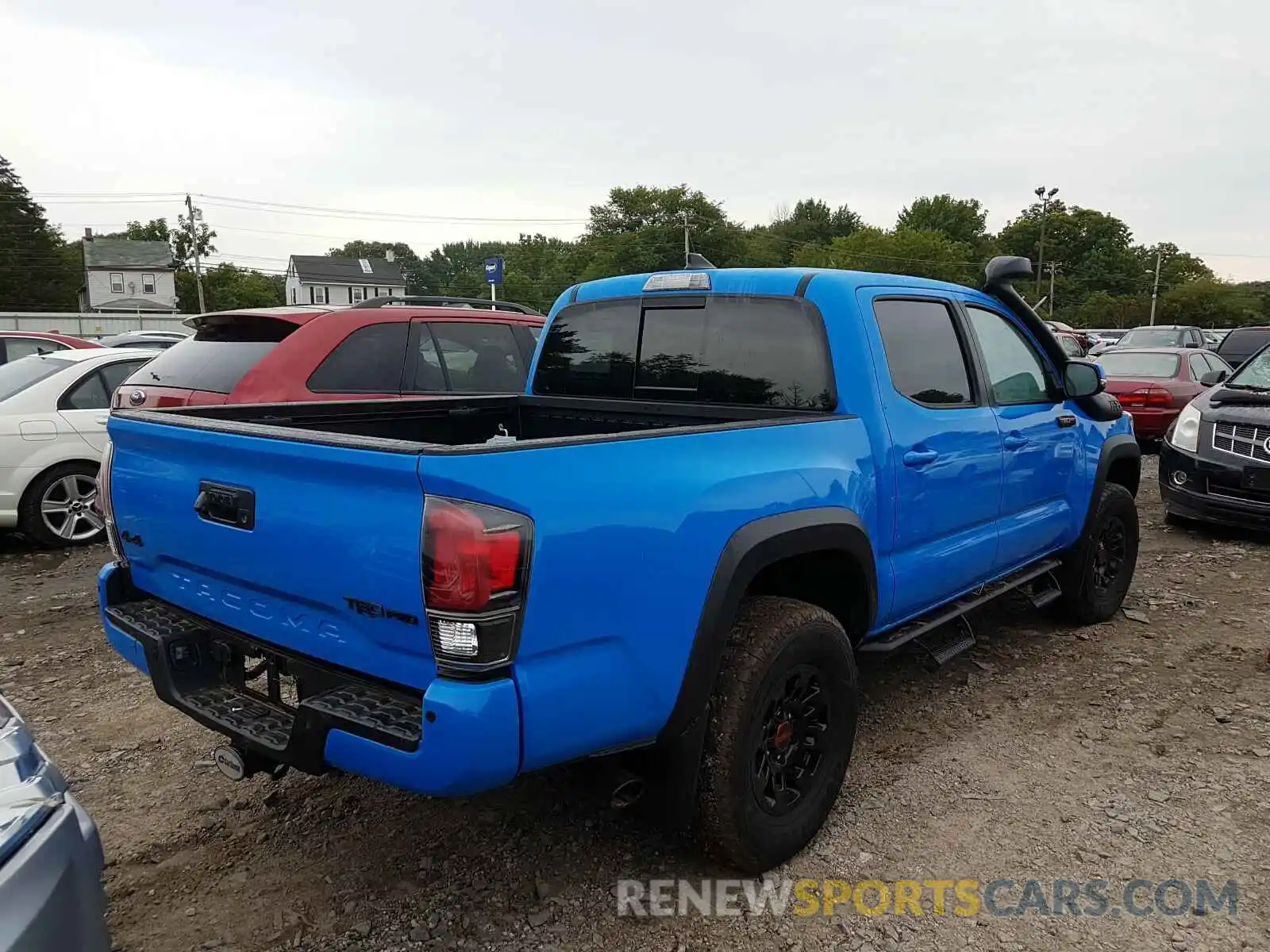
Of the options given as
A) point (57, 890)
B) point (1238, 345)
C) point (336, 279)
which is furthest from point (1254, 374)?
point (336, 279)

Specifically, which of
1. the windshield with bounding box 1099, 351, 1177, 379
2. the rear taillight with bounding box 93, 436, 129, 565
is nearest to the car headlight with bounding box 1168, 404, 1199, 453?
the windshield with bounding box 1099, 351, 1177, 379

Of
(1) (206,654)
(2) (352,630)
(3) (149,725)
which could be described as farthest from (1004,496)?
(3) (149,725)

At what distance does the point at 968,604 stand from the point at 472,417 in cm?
244

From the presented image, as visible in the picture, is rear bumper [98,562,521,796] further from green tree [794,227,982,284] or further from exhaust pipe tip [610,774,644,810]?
green tree [794,227,982,284]

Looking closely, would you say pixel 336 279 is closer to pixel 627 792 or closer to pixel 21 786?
pixel 627 792

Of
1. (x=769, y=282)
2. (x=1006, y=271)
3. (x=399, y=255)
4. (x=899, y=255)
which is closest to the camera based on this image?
(x=769, y=282)

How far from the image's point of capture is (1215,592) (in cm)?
586

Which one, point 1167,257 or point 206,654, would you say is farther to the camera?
point 1167,257

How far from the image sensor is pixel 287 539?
89.2 inches

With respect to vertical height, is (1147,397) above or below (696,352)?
below

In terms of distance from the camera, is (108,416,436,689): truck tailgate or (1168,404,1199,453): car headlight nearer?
(108,416,436,689): truck tailgate

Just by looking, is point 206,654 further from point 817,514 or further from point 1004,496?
point 1004,496

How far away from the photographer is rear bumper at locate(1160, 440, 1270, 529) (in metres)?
6.77

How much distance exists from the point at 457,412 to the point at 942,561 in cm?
225
